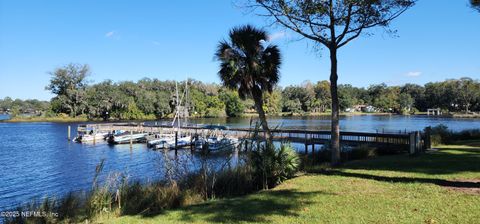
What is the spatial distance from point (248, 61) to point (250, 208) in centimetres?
1084

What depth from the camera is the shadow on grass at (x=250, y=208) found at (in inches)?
294

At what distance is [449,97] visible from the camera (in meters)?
142

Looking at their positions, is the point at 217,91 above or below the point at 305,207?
above

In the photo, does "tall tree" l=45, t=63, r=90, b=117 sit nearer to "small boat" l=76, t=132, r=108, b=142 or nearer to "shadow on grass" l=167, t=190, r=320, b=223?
"small boat" l=76, t=132, r=108, b=142

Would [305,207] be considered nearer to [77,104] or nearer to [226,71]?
[226,71]

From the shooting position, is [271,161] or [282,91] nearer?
[271,161]

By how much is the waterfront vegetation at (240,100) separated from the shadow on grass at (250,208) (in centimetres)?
7328

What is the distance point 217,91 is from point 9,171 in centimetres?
10783

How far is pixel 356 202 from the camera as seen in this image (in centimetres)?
829

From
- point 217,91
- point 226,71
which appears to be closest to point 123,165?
point 226,71

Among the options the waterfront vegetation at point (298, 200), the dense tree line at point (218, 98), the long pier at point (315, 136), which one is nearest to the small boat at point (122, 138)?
the long pier at point (315, 136)

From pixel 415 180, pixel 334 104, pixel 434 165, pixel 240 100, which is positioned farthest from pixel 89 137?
pixel 240 100

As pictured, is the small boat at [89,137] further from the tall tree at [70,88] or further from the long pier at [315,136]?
the tall tree at [70,88]

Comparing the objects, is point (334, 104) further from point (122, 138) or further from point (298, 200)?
point (122, 138)
